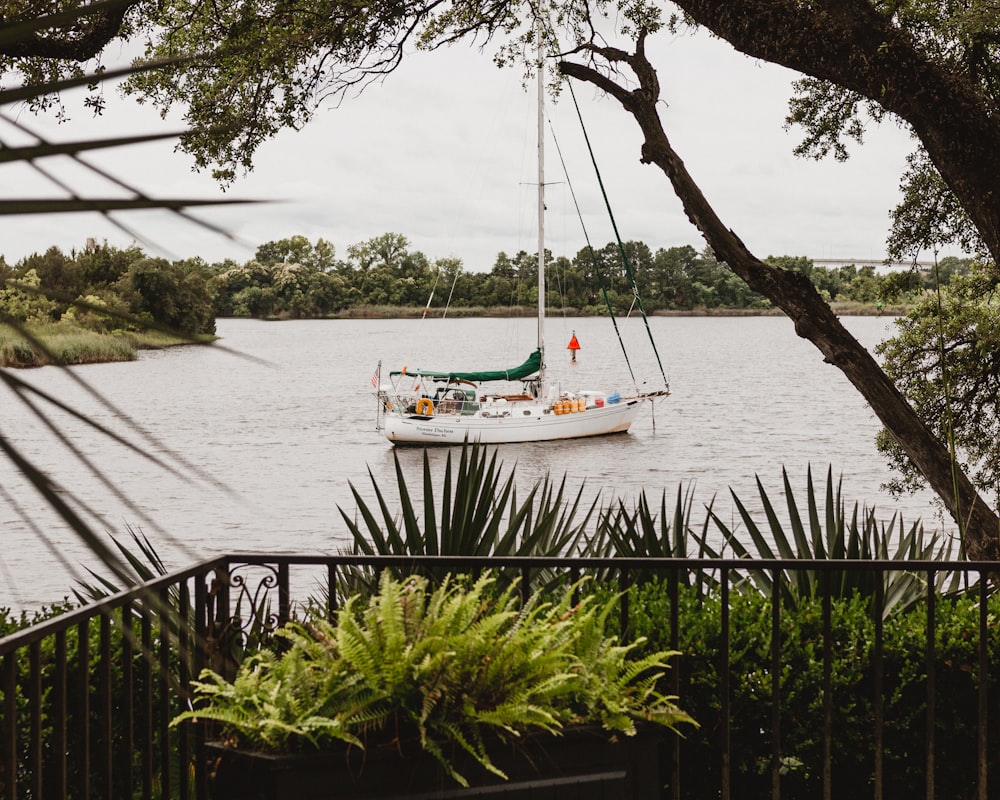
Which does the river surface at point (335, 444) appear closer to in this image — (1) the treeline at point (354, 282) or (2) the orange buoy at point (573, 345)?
(1) the treeline at point (354, 282)

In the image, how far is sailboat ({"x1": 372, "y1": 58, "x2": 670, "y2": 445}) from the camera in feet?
116

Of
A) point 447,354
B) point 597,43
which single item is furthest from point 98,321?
point 447,354

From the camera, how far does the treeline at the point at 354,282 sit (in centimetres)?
56

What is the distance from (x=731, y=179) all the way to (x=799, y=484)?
56690mm

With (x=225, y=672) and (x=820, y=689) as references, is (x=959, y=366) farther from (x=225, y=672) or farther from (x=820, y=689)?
(x=225, y=672)

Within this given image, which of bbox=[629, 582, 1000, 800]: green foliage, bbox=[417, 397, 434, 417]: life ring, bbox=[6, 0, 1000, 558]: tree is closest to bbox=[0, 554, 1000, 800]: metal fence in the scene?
bbox=[629, 582, 1000, 800]: green foliage

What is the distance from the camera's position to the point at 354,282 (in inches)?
1240

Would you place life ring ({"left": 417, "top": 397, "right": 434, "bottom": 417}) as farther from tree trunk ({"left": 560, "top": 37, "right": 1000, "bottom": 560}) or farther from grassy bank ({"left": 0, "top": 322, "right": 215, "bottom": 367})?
grassy bank ({"left": 0, "top": 322, "right": 215, "bottom": 367})

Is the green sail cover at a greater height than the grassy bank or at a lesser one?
lesser

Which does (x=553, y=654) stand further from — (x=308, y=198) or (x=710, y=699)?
(x=308, y=198)

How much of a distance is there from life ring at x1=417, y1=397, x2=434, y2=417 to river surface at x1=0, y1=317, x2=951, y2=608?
1906 mm

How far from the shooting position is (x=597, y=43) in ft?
26.6

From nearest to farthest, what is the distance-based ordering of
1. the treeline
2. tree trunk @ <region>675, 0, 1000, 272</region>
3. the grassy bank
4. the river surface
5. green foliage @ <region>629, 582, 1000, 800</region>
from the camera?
the grassy bank, the treeline, the river surface, green foliage @ <region>629, 582, 1000, 800</region>, tree trunk @ <region>675, 0, 1000, 272</region>

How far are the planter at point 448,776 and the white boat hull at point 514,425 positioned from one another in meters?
32.8
